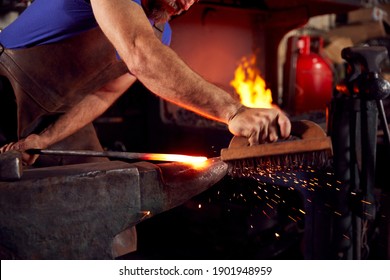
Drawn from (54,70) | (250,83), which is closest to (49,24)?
(54,70)

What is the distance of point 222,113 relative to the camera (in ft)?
4.28

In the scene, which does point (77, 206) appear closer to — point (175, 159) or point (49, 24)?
point (175, 159)

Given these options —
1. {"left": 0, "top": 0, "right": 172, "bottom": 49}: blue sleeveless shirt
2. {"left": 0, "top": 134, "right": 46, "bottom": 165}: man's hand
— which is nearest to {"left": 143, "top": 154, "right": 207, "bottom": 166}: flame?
{"left": 0, "top": 0, "right": 172, "bottom": 49}: blue sleeveless shirt

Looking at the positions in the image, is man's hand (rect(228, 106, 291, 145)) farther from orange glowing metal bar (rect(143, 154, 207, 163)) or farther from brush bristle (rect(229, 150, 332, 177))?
orange glowing metal bar (rect(143, 154, 207, 163))

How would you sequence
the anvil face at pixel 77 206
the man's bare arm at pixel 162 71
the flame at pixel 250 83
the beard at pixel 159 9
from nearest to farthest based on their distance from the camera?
the anvil face at pixel 77 206
the man's bare arm at pixel 162 71
the beard at pixel 159 9
the flame at pixel 250 83

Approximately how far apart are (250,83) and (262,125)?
2.64 meters

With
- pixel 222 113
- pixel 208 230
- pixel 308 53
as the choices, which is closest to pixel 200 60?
pixel 308 53

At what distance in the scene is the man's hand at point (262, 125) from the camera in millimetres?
1224

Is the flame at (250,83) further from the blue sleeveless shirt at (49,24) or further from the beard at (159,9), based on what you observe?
the blue sleeveless shirt at (49,24)

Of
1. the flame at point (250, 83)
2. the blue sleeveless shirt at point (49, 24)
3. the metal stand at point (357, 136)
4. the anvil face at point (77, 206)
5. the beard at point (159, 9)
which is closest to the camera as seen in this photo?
the anvil face at point (77, 206)

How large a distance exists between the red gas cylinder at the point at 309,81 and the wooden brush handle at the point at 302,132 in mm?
2384

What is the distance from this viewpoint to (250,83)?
380 centimetres

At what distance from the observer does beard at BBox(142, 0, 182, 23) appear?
6.14 feet

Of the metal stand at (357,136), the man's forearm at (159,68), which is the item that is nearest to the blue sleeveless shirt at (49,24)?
the man's forearm at (159,68)
